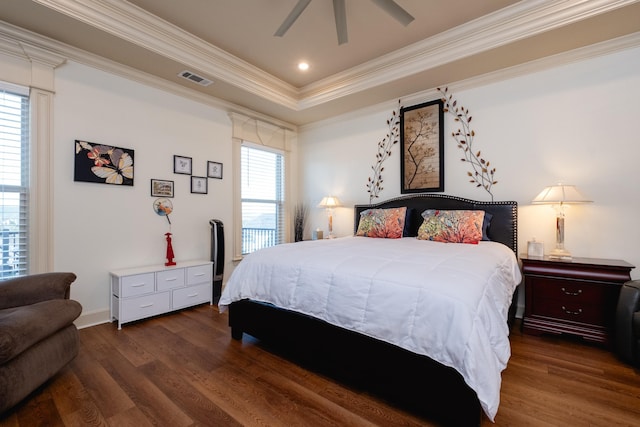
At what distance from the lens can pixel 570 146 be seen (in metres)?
2.83

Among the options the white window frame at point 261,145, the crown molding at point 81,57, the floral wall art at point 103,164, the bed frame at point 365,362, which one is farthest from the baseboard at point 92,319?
the crown molding at point 81,57

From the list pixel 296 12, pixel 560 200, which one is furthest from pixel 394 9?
pixel 560 200

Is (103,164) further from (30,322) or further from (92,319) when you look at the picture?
(30,322)

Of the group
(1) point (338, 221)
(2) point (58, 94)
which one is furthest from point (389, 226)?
(2) point (58, 94)

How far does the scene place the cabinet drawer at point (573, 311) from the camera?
92.7 inches

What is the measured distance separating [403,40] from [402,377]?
317 centimetres

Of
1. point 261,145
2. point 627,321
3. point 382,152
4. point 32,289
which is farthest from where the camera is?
point 261,145

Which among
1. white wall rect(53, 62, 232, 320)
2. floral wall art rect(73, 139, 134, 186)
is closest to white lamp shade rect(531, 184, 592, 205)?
white wall rect(53, 62, 232, 320)

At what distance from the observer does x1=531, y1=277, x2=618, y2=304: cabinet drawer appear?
2.35 meters

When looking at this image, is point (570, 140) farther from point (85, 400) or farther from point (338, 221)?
point (85, 400)

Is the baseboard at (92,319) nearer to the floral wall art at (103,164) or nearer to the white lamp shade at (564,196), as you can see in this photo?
the floral wall art at (103,164)

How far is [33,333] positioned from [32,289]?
0.50m

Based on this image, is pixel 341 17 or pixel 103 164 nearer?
pixel 341 17

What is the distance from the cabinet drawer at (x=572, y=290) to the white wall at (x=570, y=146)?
1.69 feet
